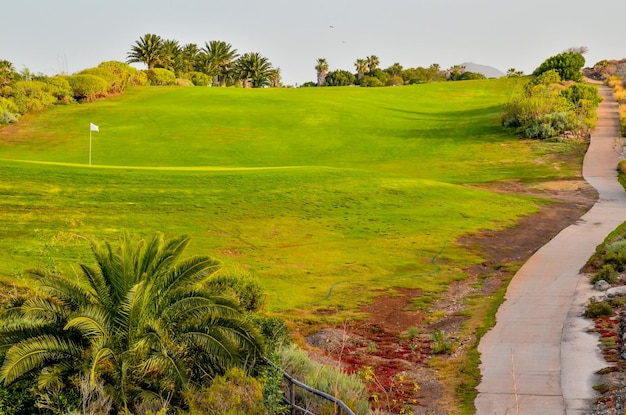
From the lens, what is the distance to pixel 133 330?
468 inches

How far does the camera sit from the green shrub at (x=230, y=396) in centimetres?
1111

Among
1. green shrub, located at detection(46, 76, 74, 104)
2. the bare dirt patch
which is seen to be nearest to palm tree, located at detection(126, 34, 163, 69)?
green shrub, located at detection(46, 76, 74, 104)

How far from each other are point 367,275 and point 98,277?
13.7 m

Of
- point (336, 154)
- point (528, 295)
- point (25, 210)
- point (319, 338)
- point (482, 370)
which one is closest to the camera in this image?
point (482, 370)

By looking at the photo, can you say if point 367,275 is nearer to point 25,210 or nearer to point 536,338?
point 536,338

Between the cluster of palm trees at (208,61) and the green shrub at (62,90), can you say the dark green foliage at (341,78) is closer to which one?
the cluster of palm trees at (208,61)

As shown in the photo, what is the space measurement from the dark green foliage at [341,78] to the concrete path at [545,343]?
117 meters

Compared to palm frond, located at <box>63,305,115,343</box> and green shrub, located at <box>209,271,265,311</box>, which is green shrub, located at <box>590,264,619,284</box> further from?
palm frond, located at <box>63,305,115,343</box>

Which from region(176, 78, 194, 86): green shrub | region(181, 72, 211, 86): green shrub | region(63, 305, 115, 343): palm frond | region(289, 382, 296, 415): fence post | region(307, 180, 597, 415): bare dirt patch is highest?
region(181, 72, 211, 86): green shrub

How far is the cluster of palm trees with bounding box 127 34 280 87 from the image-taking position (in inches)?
4368

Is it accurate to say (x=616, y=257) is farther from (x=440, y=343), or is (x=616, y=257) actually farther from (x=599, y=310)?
(x=440, y=343)

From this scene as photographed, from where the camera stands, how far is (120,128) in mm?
64375

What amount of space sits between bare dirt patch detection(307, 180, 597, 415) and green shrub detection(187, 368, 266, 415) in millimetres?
1847

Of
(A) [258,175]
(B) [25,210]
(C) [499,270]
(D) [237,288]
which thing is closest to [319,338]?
(D) [237,288]
